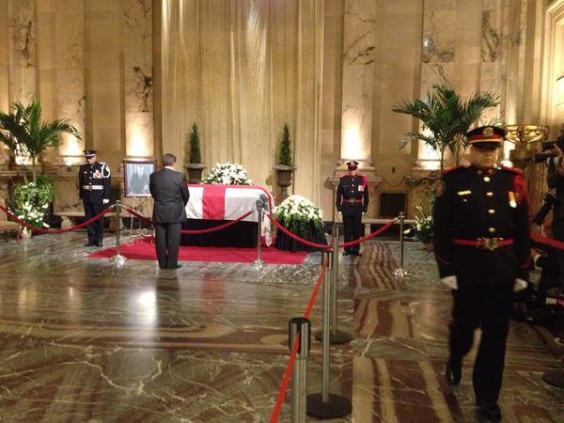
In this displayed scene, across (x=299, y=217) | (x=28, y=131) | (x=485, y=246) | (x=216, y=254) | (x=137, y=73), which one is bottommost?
(x=216, y=254)

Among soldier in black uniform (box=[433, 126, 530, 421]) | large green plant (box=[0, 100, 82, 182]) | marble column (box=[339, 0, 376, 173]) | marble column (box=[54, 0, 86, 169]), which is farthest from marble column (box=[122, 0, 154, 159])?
soldier in black uniform (box=[433, 126, 530, 421])

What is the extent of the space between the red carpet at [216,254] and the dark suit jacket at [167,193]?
4.30ft

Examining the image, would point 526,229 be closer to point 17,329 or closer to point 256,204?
point 17,329

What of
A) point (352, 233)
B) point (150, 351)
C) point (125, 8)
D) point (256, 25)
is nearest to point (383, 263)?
point (352, 233)

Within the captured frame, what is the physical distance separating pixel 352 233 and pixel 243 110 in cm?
550

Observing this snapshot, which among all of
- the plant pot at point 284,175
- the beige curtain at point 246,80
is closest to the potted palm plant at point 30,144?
the beige curtain at point 246,80

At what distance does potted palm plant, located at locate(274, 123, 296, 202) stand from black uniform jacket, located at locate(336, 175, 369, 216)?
12.4ft

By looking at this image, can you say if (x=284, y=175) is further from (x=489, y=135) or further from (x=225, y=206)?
(x=489, y=135)

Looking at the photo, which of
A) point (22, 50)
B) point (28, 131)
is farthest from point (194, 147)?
point (22, 50)

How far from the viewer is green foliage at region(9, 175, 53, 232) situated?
11680 mm

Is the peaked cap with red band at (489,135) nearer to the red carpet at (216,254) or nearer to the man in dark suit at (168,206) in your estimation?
the man in dark suit at (168,206)

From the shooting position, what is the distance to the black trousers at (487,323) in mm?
3561

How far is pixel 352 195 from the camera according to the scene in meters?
9.80

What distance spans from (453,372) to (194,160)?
10690mm
